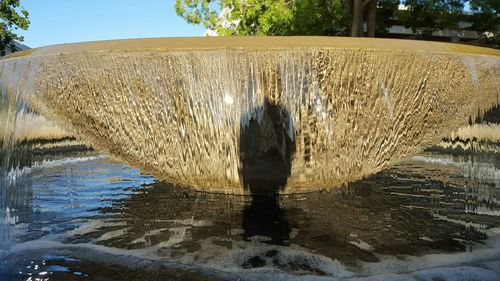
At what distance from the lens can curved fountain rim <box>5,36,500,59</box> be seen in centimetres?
328

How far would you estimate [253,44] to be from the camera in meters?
3.29

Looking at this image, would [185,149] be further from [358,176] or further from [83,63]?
[358,176]

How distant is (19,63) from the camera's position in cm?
373

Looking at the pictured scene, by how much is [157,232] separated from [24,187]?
2697 mm

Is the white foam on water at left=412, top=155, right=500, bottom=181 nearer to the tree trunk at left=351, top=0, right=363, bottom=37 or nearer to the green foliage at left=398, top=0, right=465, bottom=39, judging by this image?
the tree trunk at left=351, top=0, right=363, bottom=37

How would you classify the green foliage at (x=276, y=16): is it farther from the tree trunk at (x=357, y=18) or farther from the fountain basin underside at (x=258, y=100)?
the fountain basin underside at (x=258, y=100)

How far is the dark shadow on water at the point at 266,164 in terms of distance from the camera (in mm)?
3697

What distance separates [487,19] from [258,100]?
1991 centimetres

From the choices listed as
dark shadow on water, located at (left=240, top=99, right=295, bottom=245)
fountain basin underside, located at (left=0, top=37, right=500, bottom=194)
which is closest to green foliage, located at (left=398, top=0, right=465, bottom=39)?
fountain basin underside, located at (left=0, top=37, right=500, bottom=194)

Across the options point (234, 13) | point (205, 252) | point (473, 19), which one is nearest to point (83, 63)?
point (205, 252)

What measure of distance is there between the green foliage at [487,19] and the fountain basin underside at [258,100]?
17157 mm

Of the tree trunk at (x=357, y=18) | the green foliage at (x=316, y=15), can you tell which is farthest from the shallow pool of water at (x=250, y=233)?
the green foliage at (x=316, y=15)

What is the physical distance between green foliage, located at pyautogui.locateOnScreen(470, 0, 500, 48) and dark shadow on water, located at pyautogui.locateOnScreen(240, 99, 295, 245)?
17.7 meters

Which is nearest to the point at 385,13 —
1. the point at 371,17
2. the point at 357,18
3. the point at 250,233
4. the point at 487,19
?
the point at 371,17
